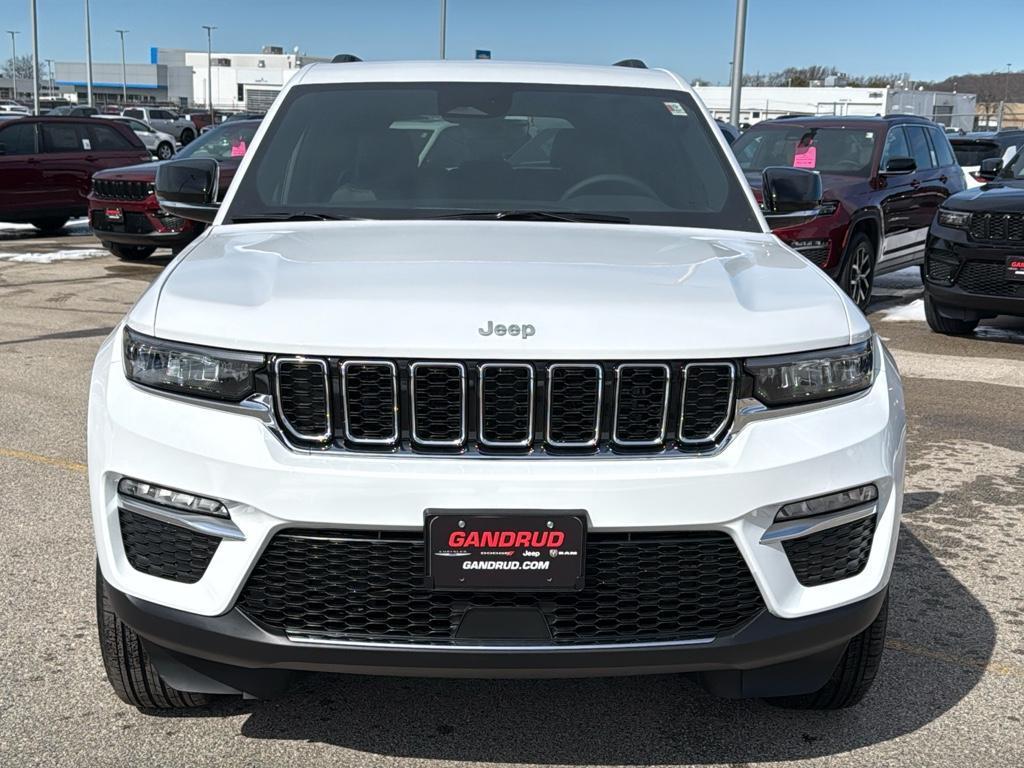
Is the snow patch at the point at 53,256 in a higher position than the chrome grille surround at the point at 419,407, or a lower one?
lower

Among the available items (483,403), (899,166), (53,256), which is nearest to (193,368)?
(483,403)

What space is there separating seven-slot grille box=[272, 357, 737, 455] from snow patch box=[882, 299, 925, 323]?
875 centimetres

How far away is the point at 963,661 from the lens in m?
3.68

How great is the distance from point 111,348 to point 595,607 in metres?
1.40

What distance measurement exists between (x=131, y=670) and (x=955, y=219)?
817 cm

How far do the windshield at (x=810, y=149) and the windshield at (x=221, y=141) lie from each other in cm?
579

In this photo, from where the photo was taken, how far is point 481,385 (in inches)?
104

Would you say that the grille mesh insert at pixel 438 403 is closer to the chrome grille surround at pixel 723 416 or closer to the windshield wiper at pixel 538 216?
the chrome grille surround at pixel 723 416

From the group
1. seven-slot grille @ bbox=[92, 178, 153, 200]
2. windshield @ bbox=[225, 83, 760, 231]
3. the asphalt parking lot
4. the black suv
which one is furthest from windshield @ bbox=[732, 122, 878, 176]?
windshield @ bbox=[225, 83, 760, 231]

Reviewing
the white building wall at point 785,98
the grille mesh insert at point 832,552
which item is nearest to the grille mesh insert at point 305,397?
the grille mesh insert at point 832,552

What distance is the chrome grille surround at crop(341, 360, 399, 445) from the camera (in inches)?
104

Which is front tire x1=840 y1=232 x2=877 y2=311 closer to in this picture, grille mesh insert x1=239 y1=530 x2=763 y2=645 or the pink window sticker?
the pink window sticker

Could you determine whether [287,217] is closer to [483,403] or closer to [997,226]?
[483,403]

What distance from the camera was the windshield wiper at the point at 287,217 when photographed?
→ 384 centimetres
